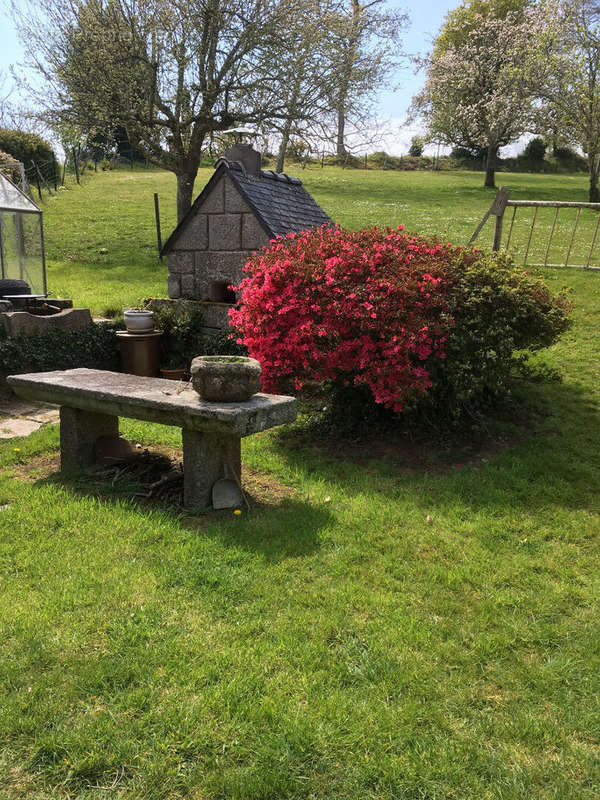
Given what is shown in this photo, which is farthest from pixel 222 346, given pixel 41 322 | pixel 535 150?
pixel 535 150

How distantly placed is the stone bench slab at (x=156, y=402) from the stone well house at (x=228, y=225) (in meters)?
3.57

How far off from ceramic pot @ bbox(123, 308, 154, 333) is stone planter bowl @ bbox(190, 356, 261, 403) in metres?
4.71

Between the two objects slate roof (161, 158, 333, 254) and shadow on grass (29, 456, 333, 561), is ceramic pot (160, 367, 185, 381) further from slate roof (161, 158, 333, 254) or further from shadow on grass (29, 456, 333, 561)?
shadow on grass (29, 456, 333, 561)

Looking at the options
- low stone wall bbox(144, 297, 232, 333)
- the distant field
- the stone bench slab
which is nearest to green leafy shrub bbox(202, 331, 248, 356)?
low stone wall bbox(144, 297, 232, 333)

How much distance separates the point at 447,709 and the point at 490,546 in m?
1.65

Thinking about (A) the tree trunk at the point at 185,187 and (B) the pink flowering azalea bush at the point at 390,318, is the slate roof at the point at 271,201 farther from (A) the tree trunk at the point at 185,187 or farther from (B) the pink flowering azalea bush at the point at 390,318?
(A) the tree trunk at the point at 185,187

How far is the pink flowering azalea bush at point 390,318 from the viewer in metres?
5.42

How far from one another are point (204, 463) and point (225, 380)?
0.65 m

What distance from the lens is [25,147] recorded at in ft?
79.3

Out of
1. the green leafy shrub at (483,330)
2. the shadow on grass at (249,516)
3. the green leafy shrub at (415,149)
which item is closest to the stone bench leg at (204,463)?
the shadow on grass at (249,516)

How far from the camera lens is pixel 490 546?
4008 millimetres

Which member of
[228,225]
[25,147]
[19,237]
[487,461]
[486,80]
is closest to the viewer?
[487,461]

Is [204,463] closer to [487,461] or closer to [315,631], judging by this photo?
[315,631]

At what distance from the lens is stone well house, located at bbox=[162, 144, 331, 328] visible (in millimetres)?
8188
